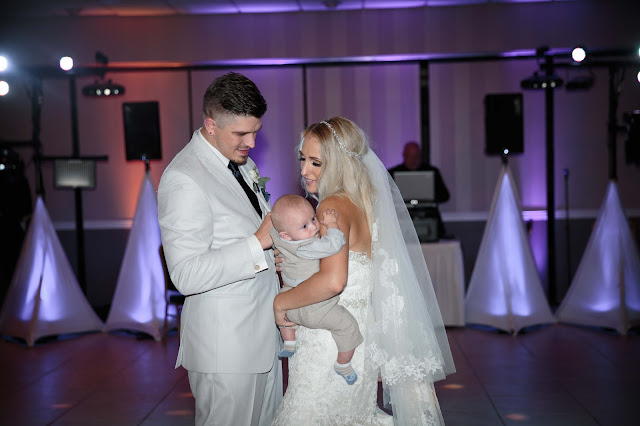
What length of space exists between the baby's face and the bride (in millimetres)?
127

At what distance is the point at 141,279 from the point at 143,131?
2.10 m

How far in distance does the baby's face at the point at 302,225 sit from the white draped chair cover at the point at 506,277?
14.8 ft

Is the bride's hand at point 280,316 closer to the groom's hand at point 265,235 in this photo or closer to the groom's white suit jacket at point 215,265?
the groom's white suit jacket at point 215,265

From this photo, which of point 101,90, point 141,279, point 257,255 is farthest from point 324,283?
point 101,90

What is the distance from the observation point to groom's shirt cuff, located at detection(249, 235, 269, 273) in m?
2.08

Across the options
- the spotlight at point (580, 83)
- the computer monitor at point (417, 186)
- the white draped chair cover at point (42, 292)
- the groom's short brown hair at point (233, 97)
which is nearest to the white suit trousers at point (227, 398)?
the groom's short brown hair at point (233, 97)

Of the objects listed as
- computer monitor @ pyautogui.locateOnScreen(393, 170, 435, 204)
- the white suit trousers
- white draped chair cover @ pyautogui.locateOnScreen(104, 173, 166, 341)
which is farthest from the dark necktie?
white draped chair cover @ pyautogui.locateOnScreen(104, 173, 166, 341)

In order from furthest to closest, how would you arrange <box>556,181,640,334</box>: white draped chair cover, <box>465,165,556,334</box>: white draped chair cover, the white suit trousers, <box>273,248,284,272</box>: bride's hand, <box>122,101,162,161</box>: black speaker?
<box>122,101,162,161</box>: black speaker → <box>465,165,556,334</box>: white draped chair cover → <box>556,181,640,334</box>: white draped chair cover → <box>273,248,284,272</box>: bride's hand → the white suit trousers

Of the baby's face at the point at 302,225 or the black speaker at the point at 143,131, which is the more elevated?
the black speaker at the point at 143,131

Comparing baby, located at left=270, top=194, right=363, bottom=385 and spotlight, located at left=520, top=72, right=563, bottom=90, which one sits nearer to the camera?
baby, located at left=270, top=194, right=363, bottom=385

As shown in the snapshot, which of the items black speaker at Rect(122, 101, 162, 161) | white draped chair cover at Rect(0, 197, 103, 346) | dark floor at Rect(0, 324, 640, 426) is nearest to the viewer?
dark floor at Rect(0, 324, 640, 426)

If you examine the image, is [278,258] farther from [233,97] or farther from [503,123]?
[503,123]

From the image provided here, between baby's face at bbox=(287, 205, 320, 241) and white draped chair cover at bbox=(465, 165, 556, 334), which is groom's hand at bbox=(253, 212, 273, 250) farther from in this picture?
white draped chair cover at bbox=(465, 165, 556, 334)

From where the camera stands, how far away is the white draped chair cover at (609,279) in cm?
609
